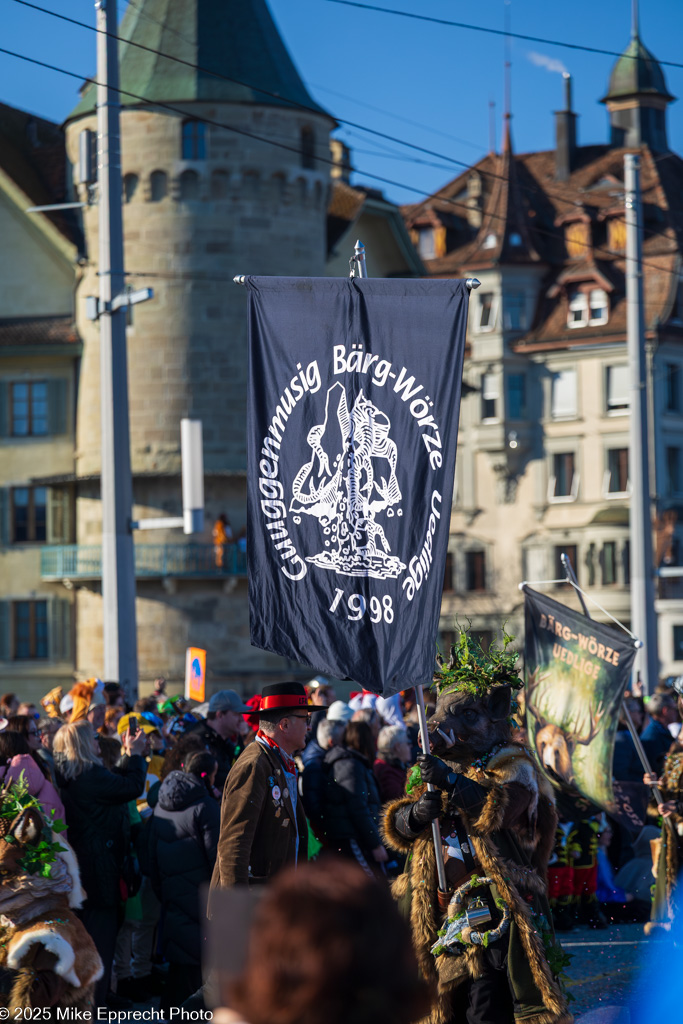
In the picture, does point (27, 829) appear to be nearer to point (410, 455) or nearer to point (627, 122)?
point (410, 455)

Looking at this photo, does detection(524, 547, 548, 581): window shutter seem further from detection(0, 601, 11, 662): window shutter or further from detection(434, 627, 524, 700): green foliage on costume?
detection(434, 627, 524, 700): green foliage on costume

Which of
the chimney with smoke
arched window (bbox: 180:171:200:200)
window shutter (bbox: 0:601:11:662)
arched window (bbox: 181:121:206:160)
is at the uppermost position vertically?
the chimney with smoke

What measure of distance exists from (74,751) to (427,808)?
11.5 ft

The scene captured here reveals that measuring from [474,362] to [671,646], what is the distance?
54.4ft

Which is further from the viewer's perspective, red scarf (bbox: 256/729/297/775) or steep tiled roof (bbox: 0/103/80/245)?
steep tiled roof (bbox: 0/103/80/245)

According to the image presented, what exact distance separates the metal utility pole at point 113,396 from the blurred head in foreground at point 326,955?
13.5 m

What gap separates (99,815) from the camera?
9.23 m

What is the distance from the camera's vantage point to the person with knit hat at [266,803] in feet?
20.1

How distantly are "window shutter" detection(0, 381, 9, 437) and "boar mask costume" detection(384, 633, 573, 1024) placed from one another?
31.7 meters

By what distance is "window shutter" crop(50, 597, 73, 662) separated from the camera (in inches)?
1419

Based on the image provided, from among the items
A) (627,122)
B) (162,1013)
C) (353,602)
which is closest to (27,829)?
(353,602)

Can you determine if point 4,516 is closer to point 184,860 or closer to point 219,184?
point 219,184

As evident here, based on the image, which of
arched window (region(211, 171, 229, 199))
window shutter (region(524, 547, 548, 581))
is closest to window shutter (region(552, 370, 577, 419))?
window shutter (region(524, 547, 548, 581))

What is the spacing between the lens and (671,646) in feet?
173
